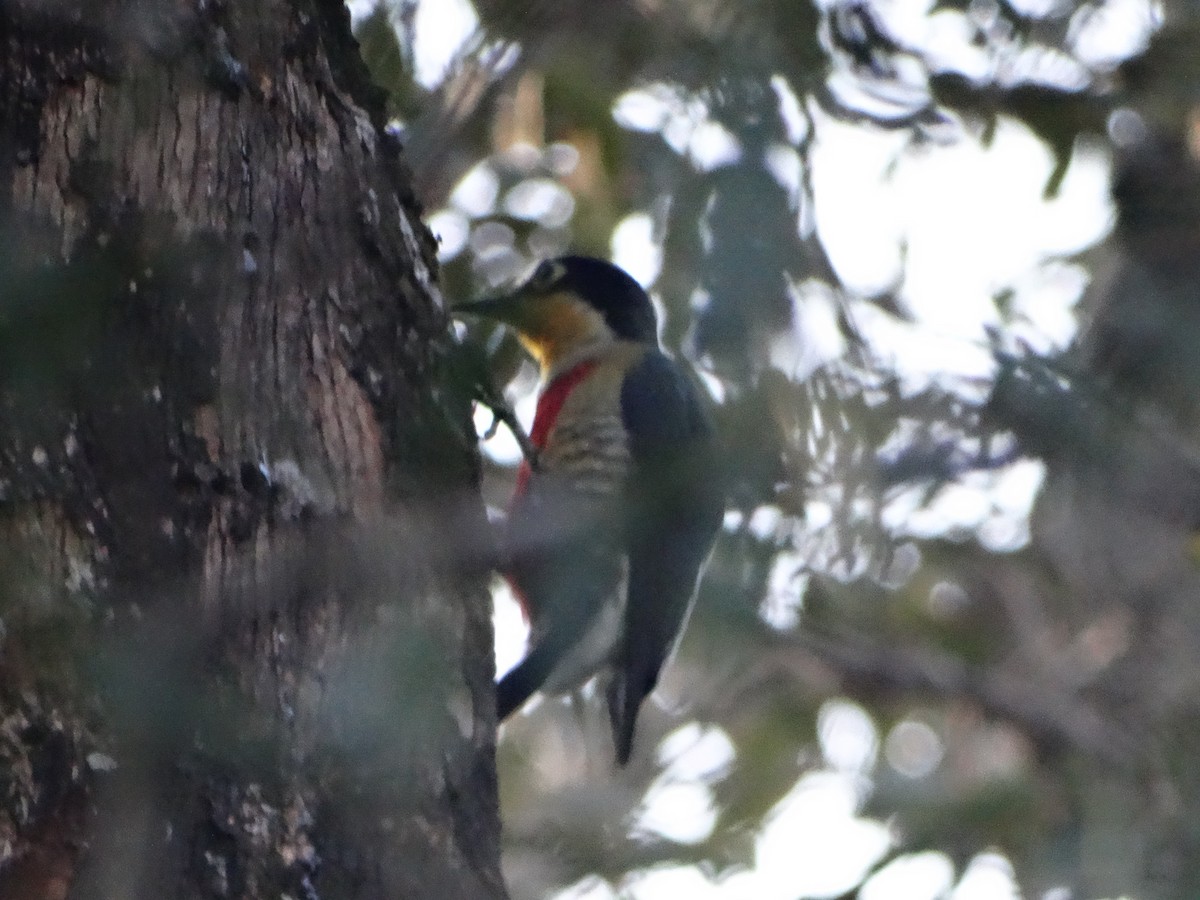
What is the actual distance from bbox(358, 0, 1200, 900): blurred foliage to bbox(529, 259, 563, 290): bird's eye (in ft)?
0.12

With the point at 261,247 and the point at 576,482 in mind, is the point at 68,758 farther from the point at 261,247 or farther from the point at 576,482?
the point at 576,482

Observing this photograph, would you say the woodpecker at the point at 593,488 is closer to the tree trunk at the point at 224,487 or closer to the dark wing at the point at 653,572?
the dark wing at the point at 653,572

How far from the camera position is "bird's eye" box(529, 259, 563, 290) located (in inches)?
166

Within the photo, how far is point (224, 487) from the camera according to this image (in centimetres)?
221

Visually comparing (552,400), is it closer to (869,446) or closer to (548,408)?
(548,408)

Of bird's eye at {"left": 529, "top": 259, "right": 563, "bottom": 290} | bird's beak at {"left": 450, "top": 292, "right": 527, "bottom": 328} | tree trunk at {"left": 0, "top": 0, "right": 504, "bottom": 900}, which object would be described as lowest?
bird's beak at {"left": 450, "top": 292, "right": 527, "bottom": 328}

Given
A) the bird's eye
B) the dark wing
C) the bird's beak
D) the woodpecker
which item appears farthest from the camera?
the bird's eye

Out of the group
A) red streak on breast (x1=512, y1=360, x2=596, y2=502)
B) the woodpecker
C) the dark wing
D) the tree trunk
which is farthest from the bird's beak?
the tree trunk

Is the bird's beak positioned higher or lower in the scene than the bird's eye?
lower

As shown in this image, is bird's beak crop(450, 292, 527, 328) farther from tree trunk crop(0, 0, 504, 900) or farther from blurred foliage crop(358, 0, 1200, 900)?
tree trunk crop(0, 0, 504, 900)

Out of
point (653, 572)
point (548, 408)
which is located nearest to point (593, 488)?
point (653, 572)

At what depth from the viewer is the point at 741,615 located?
2100 millimetres

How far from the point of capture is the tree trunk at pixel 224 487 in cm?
195

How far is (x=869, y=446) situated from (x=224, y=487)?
744 millimetres
